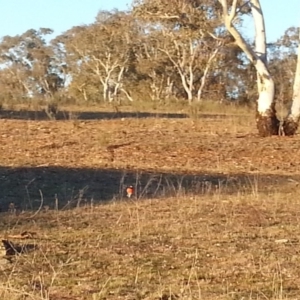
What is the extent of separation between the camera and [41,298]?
18.3ft

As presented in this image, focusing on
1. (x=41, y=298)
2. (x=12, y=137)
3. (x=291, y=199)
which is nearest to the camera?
(x=41, y=298)

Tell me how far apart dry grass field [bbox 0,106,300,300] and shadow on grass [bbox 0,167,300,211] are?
22mm

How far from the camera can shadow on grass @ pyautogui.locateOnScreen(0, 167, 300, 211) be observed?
10859 mm

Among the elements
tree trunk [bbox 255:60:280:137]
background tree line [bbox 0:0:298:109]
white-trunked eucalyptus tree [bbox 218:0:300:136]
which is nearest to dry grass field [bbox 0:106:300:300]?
tree trunk [bbox 255:60:280:137]

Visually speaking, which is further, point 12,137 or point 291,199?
point 12,137

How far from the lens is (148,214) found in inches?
366

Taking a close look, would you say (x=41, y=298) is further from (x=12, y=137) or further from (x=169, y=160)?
(x=12, y=137)

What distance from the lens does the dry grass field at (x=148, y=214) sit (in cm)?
614

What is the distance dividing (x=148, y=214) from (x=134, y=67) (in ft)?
153

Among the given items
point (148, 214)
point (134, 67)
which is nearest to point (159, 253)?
point (148, 214)

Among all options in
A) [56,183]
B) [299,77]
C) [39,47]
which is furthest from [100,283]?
[39,47]

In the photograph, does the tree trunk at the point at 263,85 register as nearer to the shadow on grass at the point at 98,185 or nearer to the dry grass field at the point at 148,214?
the dry grass field at the point at 148,214

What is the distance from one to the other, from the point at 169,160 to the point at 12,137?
375 cm

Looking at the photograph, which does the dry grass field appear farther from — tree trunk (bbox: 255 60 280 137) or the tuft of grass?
tree trunk (bbox: 255 60 280 137)
